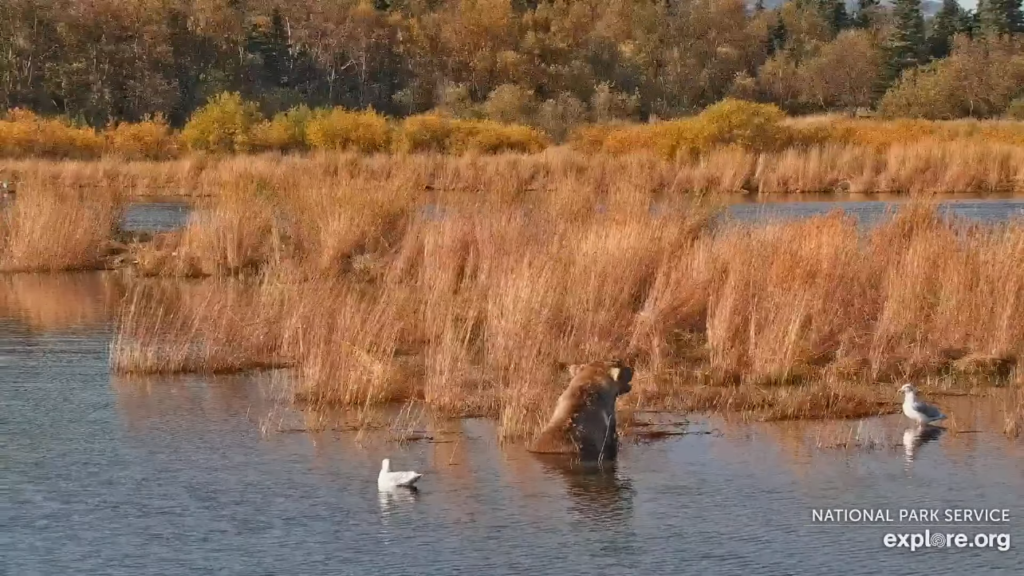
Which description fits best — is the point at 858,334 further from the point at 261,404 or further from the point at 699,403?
the point at 261,404

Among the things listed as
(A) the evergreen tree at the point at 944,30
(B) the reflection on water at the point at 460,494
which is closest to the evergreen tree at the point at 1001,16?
(A) the evergreen tree at the point at 944,30

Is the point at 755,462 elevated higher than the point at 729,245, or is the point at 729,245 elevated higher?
the point at 729,245

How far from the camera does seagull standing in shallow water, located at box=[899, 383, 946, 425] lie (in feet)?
31.1

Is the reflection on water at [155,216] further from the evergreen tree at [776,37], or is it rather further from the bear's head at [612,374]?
the evergreen tree at [776,37]

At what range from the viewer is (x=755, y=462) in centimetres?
883

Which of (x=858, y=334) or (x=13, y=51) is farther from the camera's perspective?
(x=13, y=51)

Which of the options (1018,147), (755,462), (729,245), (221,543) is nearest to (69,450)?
(221,543)

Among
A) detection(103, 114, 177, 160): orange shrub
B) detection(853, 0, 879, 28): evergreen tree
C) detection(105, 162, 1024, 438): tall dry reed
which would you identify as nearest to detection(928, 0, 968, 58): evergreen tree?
detection(853, 0, 879, 28): evergreen tree

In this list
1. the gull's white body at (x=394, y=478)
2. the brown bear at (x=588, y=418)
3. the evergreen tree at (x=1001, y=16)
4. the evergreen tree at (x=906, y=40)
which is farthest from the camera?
the evergreen tree at (x=1001, y=16)

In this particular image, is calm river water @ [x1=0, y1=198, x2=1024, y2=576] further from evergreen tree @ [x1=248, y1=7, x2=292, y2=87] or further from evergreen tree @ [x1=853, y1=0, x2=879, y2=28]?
evergreen tree @ [x1=853, y1=0, x2=879, y2=28]

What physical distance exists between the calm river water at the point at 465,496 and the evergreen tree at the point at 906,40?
7059 cm

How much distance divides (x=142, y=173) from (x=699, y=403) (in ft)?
85.7

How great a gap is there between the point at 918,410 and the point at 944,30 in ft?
271

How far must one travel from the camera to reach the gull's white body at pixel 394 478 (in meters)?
8.08
